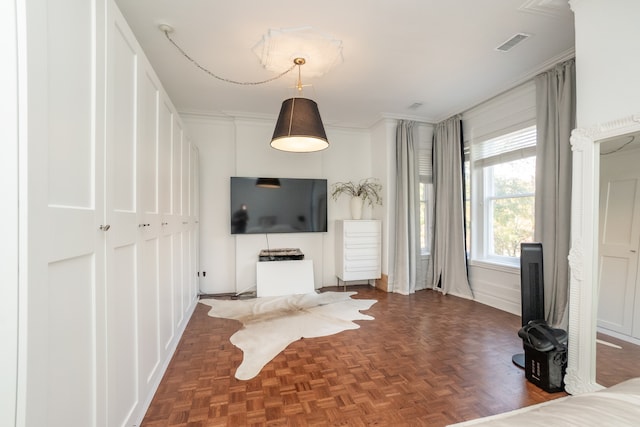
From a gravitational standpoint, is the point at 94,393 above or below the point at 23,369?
below

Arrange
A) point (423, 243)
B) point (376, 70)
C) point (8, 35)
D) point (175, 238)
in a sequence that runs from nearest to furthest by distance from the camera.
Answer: point (8, 35)
point (175, 238)
point (376, 70)
point (423, 243)

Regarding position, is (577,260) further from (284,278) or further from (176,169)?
(284,278)

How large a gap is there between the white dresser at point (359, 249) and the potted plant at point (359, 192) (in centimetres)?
27

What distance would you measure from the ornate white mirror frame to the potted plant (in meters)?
3.02

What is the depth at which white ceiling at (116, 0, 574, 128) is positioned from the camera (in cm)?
223

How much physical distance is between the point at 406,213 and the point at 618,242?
8.91ft

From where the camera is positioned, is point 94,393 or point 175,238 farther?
point 175,238

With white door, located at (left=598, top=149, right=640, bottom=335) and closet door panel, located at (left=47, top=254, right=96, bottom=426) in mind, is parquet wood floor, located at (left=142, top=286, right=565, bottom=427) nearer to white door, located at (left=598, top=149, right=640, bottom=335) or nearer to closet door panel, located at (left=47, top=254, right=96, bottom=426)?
white door, located at (left=598, top=149, right=640, bottom=335)

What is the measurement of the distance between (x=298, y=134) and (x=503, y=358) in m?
2.55

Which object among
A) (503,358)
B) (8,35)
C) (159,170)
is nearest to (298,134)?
(159,170)

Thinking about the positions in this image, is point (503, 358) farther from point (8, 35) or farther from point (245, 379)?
point (8, 35)

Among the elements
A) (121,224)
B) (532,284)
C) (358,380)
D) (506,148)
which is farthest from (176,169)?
(506,148)

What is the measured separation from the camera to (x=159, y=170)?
2.11m

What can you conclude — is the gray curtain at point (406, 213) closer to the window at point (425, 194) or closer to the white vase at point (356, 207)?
the window at point (425, 194)
